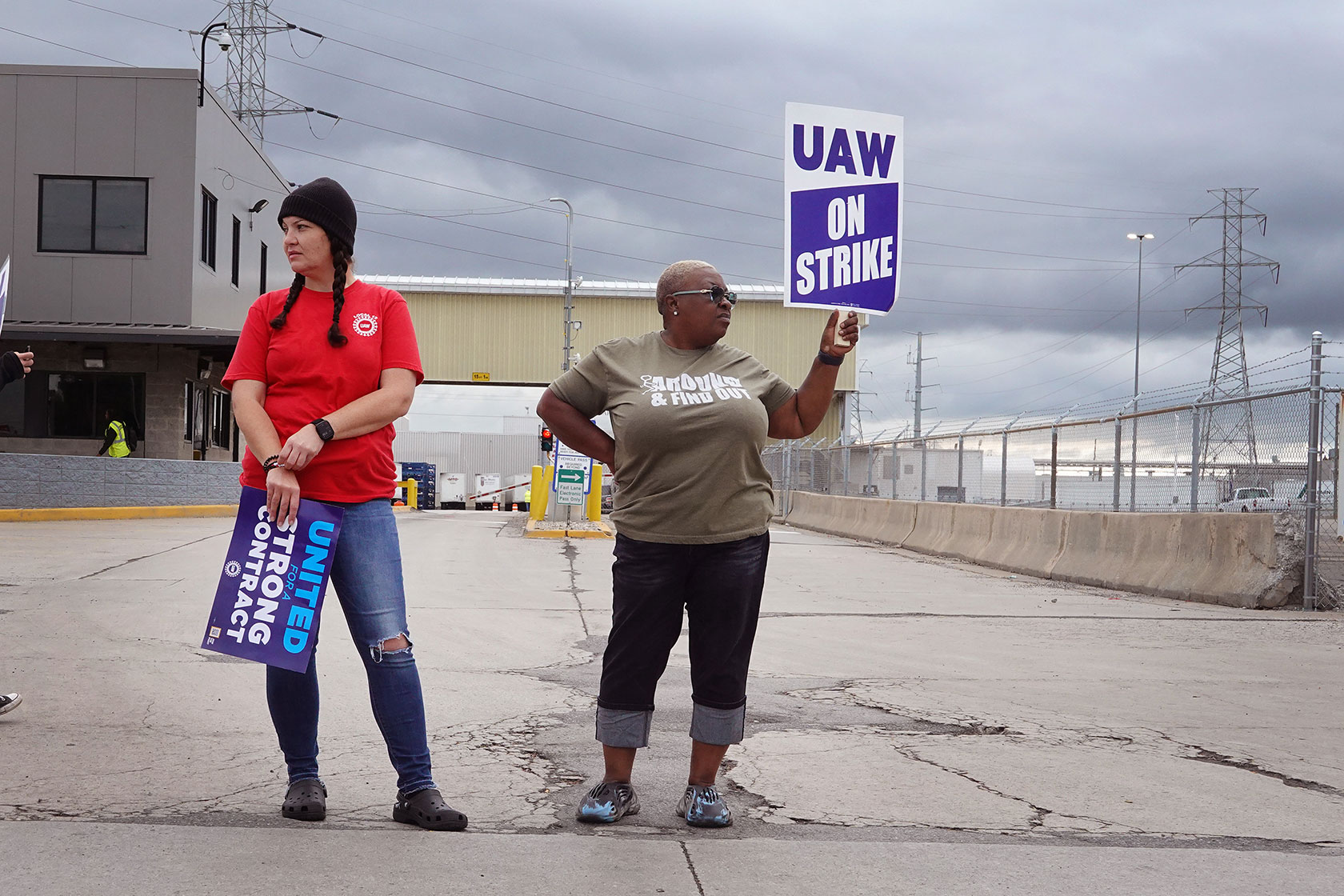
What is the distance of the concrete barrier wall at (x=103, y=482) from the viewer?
22.4m

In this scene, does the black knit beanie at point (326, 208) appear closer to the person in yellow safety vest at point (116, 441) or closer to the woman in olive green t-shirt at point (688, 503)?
the woman in olive green t-shirt at point (688, 503)

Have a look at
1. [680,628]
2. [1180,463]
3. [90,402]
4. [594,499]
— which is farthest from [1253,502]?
[90,402]

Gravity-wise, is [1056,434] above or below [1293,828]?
above

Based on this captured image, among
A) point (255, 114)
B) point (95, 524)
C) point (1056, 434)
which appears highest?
point (255, 114)

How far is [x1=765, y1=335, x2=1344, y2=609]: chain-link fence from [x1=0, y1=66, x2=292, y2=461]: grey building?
1501cm

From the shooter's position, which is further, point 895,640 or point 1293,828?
point 895,640

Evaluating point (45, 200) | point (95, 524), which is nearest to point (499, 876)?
point (95, 524)

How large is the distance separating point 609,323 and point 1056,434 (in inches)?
1353

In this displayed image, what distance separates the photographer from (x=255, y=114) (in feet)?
149

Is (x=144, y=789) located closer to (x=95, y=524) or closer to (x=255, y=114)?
(x=95, y=524)

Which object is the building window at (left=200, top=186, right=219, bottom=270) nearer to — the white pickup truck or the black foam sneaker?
the white pickup truck

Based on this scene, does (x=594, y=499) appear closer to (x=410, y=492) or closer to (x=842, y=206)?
(x=410, y=492)

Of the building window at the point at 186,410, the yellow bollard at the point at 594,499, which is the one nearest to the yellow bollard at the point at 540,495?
the yellow bollard at the point at 594,499

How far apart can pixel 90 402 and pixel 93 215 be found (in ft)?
12.5
